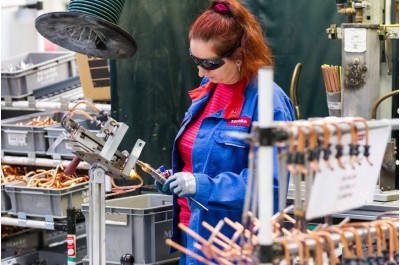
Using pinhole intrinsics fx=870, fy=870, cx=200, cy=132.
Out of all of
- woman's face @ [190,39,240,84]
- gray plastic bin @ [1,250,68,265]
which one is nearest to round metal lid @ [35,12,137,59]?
woman's face @ [190,39,240,84]

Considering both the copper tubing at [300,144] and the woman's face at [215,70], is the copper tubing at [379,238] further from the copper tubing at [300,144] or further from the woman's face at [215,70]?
the woman's face at [215,70]

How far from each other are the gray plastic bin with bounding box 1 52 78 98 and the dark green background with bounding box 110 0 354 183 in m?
1.62

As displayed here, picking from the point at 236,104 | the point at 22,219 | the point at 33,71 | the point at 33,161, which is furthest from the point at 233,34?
the point at 33,71

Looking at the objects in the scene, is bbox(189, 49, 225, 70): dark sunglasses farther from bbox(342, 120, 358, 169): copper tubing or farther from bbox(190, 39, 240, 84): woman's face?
bbox(342, 120, 358, 169): copper tubing

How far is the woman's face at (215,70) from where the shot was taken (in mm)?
3654

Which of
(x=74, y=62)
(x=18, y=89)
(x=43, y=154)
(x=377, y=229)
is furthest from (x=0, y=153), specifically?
(x=377, y=229)

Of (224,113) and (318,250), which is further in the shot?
(224,113)

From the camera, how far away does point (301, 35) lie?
572 cm

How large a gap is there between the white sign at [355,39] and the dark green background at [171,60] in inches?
43.1

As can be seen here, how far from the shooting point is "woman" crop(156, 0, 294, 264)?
11.7 ft

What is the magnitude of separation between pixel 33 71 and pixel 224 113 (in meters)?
3.77

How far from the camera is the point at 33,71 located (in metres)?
7.18

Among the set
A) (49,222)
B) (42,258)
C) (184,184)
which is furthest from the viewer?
(42,258)

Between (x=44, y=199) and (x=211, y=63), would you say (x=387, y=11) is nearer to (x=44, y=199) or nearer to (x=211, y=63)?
(x=211, y=63)
